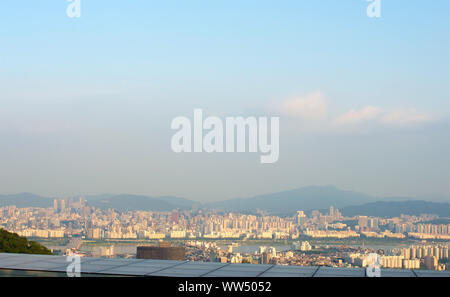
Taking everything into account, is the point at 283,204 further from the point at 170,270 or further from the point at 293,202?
the point at 170,270

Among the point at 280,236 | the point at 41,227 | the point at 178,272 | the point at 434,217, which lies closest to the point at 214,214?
the point at 280,236

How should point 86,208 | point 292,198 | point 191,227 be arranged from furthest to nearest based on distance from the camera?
point 292,198 < point 86,208 < point 191,227

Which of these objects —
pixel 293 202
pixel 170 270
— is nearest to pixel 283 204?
pixel 293 202

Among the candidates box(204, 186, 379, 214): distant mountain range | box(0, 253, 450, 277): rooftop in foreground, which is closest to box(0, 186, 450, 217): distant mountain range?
box(204, 186, 379, 214): distant mountain range

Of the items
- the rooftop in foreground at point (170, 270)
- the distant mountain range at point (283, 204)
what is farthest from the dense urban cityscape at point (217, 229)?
the rooftop in foreground at point (170, 270)

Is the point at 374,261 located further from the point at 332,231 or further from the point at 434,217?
the point at 434,217

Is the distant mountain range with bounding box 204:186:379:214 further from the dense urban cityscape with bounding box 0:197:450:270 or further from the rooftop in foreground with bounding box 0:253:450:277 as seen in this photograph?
the rooftop in foreground with bounding box 0:253:450:277

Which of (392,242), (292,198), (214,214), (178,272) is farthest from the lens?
(292,198)

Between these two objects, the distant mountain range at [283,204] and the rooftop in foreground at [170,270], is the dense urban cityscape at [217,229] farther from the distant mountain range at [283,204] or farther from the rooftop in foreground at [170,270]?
the rooftop in foreground at [170,270]
